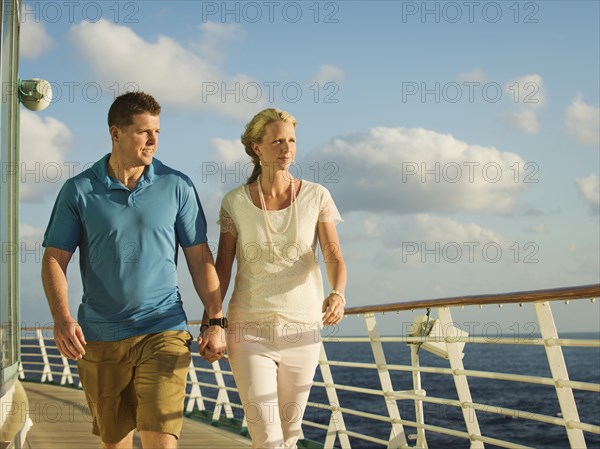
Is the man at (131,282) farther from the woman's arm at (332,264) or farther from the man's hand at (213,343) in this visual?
the woman's arm at (332,264)

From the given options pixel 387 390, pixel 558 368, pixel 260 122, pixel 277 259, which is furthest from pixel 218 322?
pixel 387 390

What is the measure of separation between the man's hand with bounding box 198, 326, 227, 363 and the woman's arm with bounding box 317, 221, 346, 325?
35cm

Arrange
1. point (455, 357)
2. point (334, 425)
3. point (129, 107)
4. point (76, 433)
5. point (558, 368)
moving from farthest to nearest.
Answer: point (76, 433) < point (334, 425) < point (455, 357) < point (558, 368) < point (129, 107)

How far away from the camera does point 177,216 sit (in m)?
2.82

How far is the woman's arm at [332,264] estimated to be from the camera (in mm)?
2834

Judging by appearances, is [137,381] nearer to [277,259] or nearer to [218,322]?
[218,322]

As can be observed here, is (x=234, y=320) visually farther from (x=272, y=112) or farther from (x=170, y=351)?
(x=272, y=112)

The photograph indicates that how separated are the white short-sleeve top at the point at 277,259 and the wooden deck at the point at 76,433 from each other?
3.24 meters

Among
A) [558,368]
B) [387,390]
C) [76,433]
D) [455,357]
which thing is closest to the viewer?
[558,368]

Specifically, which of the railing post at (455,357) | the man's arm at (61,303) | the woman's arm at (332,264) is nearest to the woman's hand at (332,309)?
the woman's arm at (332,264)

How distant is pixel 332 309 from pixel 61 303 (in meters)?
0.87

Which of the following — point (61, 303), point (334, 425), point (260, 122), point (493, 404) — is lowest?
point (493, 404)

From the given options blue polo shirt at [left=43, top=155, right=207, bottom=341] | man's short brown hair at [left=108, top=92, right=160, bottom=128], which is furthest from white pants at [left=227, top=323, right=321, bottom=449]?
man's short brown hair at [left=108, top=92, right=160, bottom=128]

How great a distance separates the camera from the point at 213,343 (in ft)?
8.89
